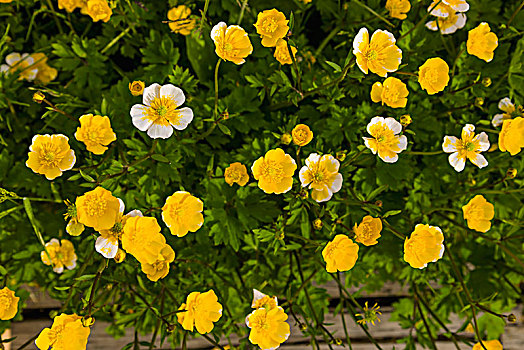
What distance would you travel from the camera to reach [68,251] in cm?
144

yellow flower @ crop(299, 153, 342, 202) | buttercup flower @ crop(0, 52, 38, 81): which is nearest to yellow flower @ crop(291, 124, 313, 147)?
yellow flower @ crop(299, 153, 342, 202)

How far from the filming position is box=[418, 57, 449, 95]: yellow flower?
1202 millimetres

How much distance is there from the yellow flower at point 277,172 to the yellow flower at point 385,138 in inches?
9.1

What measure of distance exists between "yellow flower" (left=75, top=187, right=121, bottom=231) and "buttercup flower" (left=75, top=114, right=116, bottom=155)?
0.16 m

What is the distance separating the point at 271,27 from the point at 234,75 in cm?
39

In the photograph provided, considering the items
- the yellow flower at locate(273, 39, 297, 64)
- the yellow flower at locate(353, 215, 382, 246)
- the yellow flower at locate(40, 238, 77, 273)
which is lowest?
the yellow flower at locate(40, 238, 77, 273)

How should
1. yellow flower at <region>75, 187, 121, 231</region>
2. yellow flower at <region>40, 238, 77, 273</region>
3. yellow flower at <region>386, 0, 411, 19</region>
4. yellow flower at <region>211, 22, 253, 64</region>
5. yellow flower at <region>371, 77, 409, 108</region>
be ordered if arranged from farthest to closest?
yellow flower at <region>40, 238, 77, 273</region>
yellow flower at <region>386, 0, 411, 19</region>
yellow flower at <region>371, 77, 409, 108</region>
yellow flower at <region>211, 22, 253, 64</region>
yellow flower at <region>75, 187, 121, 231</region>

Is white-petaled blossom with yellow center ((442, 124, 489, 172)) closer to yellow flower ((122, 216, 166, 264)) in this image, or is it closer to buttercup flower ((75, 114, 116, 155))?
yellow flower ((122, 216, 166, 264))

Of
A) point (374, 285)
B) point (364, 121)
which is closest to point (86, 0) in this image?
point (364, 121)

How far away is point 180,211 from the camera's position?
3.71ft

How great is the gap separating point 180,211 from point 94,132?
1.07 feet

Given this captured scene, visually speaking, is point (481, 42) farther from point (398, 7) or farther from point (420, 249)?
point (420, 249)

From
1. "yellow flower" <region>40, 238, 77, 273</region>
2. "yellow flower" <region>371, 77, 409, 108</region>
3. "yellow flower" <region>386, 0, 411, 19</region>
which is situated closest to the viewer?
"yellow flower" <region>371, 77, 409, 108</region>

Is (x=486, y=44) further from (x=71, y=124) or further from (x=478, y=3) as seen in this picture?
(x=71, y=124)
